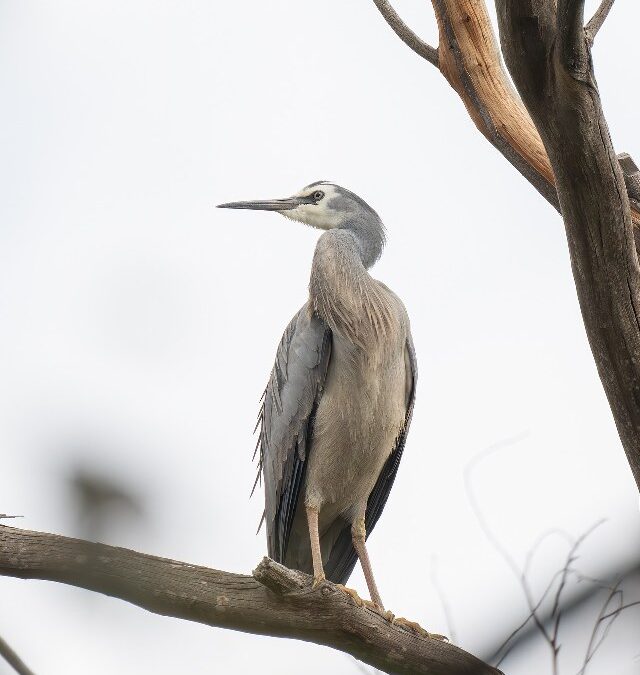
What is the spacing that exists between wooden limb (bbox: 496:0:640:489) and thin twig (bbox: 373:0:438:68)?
1696 millimetres

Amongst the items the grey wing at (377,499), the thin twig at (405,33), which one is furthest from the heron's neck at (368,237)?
the thin twig at (405,33)

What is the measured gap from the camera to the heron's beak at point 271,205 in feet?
19.1

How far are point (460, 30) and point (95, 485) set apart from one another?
3.96m

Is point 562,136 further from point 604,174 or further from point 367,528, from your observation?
point 367,528

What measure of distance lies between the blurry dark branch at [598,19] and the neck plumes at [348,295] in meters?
1.81

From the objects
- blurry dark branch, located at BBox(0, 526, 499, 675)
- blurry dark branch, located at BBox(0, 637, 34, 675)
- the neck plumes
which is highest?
the neck plumes

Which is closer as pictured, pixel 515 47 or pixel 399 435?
pixel 515 47

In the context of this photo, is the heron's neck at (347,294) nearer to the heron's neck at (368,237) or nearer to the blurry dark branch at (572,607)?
the heron's neck at (368,237)

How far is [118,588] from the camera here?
817mm

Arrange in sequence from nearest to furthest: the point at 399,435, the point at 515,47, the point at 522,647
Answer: the point at 522,647 < the point at 515,47 < the point at 399,435

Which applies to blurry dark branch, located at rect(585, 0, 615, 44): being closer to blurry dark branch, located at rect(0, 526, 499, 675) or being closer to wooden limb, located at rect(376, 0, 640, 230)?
wooden limb, located at rect(376, 0, 640, 230)

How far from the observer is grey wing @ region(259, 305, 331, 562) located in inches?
178

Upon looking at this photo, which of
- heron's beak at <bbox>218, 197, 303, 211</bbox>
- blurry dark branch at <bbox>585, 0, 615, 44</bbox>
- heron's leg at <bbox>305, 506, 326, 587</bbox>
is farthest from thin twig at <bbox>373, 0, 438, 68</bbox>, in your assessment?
heron's leg at <bbox>305, 506, 326, 587</bbox>

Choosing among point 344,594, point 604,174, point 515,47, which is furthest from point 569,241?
point 344,594
